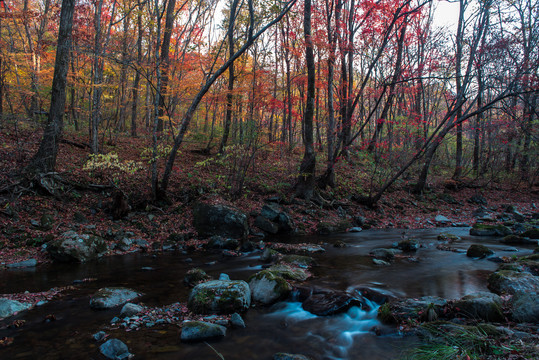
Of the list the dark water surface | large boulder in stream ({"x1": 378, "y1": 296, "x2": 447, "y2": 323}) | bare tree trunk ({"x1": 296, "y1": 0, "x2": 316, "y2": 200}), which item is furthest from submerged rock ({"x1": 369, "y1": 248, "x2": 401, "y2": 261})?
bare tree trunk ({"x1": 296, "y1": 0, "x2": 316, "y2": 200})

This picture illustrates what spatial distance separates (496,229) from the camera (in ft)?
34.8

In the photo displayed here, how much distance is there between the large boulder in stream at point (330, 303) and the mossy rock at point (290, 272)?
2.94 feet

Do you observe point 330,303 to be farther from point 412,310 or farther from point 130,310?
point 130,310

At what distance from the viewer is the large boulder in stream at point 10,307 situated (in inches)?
171

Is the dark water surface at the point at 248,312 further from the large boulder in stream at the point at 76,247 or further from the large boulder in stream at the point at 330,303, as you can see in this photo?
the large boulder in stream at the point at 76,247

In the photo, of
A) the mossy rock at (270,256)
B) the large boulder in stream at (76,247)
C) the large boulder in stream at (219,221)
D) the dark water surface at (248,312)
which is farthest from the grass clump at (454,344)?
the large boulder in stream at (76,247)

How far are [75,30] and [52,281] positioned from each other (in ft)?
34.5

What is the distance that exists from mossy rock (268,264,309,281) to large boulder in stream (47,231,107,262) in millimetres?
4621

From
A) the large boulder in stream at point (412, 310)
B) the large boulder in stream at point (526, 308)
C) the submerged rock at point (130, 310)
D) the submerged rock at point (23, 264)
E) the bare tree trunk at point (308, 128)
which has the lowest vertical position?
the submerged rock at point (23, 264)

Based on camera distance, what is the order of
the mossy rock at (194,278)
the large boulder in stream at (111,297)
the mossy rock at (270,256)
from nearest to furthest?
the large boulder in stream at (111,297) → the mossy rock at (194,278) → the mossy rock at (270,256)

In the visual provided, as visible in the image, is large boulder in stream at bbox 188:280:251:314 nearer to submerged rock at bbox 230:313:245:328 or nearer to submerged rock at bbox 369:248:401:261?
submerged rock at bbox 230:313:245:328

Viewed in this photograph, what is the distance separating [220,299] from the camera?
15.4 ft

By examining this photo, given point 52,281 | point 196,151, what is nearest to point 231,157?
point 196,151

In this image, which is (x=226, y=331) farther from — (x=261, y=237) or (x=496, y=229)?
(x=496, y=229)
